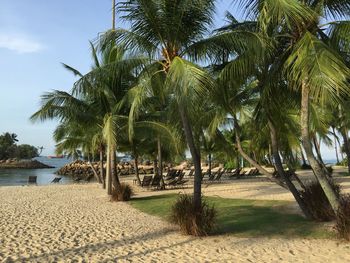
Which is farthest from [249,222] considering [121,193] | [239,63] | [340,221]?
[121,193]

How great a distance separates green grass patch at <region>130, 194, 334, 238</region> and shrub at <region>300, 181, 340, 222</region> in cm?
28

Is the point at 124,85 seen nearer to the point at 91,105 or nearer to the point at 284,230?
the point at 91,105

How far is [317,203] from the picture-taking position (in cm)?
973

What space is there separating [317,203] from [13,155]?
101386 millimetres

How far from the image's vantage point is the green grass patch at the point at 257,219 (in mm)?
8953

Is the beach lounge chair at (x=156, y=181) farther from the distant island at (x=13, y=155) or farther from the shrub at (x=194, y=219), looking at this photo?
the distant island at (x=13, y=155)

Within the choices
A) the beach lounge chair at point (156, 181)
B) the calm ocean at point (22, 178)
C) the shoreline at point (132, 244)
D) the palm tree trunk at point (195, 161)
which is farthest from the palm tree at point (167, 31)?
the calm ocean at point (22, 178)

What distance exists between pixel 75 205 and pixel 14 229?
18.0ft

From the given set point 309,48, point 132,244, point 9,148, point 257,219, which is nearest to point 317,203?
point 257,219

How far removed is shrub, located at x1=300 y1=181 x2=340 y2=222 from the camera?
946 cm

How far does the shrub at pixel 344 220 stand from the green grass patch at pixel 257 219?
0.55 metres

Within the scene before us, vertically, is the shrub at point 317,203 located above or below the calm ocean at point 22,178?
below

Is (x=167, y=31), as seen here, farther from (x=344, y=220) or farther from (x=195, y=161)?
(x=344, y=220)

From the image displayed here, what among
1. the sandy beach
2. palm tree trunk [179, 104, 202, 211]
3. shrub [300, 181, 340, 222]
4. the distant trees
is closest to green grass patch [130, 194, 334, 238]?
shrub [300, 181, 340, 222]
